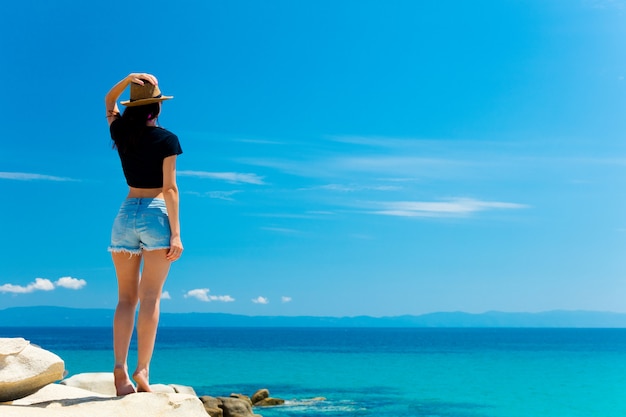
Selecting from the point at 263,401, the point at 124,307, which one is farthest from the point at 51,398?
the point at 263,401

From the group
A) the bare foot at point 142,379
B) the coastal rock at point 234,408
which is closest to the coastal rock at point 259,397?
the coastal rock at point 234,408

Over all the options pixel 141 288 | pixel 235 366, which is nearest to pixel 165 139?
A: pixel 141 288

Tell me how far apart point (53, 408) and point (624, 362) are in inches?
3324

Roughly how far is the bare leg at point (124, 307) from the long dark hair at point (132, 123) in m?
1.02

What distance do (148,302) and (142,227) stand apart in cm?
67

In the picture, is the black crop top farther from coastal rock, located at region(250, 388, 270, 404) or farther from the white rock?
coastal rock, located at region(250, 388, 270, 404)

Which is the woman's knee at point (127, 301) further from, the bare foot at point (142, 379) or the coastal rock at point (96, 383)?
the coastal rock at point (96, 383)

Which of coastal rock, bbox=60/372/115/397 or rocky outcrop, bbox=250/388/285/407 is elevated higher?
coastal rock, bbox=60/372/115/397

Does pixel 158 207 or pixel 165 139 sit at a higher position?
pixel 165 139

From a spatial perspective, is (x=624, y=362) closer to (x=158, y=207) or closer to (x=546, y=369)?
(x=546, y=369)

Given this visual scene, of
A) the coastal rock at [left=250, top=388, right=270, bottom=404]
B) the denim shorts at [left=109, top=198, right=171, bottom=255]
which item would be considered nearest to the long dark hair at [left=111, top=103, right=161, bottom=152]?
the denim shorts at [left=109, top=198, right=171, bottom=255]

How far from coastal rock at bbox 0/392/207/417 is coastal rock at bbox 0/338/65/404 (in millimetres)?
381

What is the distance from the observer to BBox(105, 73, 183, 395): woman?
22.0 ft

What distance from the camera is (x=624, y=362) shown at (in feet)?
267
